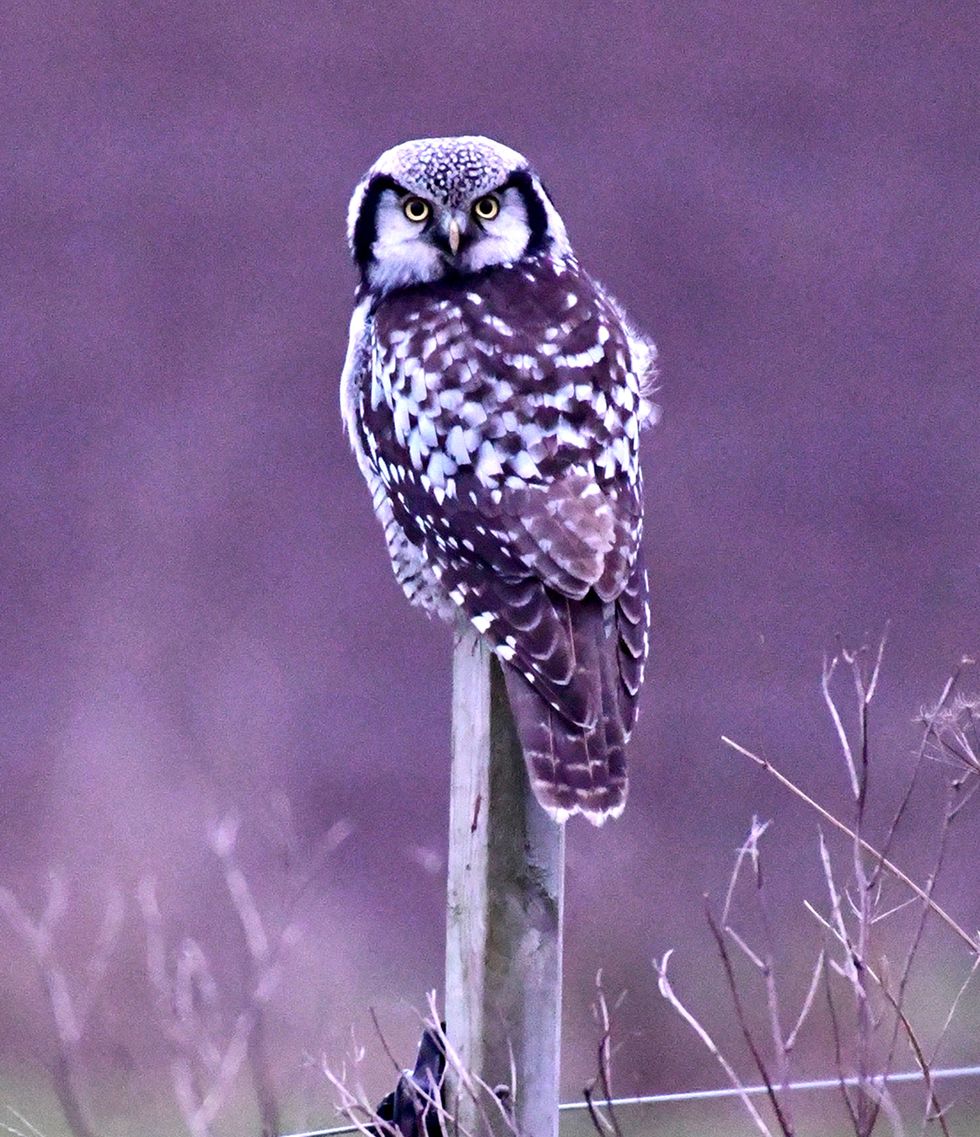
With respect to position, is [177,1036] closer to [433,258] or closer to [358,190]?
[433,258]

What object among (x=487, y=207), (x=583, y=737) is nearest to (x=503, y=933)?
(x=583, y=737)

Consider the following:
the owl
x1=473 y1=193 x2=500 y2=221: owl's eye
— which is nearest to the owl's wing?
the owl

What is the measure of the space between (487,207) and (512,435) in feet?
2.09

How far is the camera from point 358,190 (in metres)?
3.89

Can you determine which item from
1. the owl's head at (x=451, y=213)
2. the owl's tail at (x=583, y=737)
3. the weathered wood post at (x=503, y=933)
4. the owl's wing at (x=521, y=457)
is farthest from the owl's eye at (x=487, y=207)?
the weathered wood post at (x=503, y=933)

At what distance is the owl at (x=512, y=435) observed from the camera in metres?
2.82

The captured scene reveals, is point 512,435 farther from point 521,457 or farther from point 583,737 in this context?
point 583,737

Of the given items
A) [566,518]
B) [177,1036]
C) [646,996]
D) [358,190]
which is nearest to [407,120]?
[646,996]

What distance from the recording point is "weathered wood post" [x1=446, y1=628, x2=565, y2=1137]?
2512 mm

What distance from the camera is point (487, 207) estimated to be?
12.1ft

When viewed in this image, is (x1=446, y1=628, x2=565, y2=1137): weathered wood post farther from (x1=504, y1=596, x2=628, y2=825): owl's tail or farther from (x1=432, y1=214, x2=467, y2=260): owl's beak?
(x1=432, y1=214, x2=467, y2=260): owl's beak

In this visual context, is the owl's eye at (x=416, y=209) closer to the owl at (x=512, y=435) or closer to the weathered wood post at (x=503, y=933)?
the owl at (x=512, y=435)

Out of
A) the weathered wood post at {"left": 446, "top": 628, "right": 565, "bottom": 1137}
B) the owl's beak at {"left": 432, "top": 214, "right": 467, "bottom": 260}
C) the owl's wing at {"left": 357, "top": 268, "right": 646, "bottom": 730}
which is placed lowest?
the weathered wood post at {"left": 446, "top": 628, "right": 565, "bottom": 1137}

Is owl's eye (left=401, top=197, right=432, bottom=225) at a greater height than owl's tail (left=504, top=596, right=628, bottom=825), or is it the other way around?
owl's eye (left=401, top=197, right=432, bottom=225)
